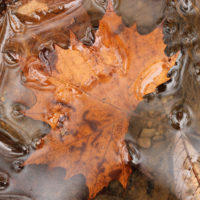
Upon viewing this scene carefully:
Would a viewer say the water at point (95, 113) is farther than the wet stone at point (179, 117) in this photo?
No

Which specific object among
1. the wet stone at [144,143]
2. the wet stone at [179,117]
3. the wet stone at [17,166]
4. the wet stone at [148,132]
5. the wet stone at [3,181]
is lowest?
the wet stone at [3,181]

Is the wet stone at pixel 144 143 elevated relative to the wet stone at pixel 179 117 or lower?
lower

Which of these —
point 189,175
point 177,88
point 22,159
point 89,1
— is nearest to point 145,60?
point 177,88

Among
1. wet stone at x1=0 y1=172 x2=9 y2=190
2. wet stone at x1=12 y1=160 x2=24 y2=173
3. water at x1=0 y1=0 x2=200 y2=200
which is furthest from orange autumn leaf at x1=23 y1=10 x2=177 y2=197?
wet stone at x1=0 y1=172 x2=9 y2=190

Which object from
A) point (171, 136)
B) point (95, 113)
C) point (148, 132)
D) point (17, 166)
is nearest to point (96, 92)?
point (95, 113)

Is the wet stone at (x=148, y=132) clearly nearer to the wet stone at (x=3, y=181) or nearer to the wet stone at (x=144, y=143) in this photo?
the wet stone at (x=144, y=143)

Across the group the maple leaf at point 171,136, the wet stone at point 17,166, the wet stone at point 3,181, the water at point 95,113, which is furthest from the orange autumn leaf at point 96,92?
the wet stone at point 3,181

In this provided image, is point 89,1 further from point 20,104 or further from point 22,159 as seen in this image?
point 22,159

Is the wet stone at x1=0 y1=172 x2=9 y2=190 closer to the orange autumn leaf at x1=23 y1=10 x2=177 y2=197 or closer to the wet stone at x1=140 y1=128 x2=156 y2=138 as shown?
the orange autumn leaf at x1=23 y1=10 x2=177 y2=197

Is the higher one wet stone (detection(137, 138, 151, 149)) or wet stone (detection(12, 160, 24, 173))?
wet stone (detection(137, 138, 151, 149))
